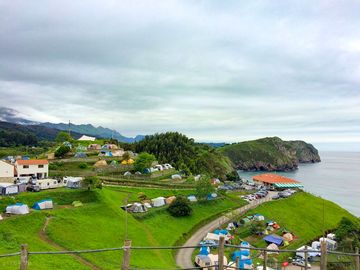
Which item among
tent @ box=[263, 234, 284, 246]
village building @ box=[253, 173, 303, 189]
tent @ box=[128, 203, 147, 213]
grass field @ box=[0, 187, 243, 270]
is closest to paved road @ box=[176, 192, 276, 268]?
grass field @ box=[0, 187, 243, 270]

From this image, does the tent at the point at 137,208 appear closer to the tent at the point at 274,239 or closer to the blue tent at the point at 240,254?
the blue tent at the point at 240,254

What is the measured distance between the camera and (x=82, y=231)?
2980 centimetres

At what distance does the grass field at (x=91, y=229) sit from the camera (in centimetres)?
2406

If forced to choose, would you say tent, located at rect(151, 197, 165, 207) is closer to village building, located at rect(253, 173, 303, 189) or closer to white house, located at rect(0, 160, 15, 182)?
white house, located at rect(0, 160, 15, 182)

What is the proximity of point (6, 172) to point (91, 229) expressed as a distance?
1806 cm

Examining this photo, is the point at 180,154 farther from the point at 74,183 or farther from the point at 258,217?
the point at 74,183

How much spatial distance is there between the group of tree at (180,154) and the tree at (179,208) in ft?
94.0

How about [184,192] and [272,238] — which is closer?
[272,238]

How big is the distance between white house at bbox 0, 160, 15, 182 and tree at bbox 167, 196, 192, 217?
70.4ft

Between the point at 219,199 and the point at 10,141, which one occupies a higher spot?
the point at 10,141

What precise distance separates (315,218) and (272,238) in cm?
1666

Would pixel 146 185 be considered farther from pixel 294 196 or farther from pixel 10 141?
pixel 10 141

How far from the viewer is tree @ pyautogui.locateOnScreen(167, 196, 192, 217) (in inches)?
1651

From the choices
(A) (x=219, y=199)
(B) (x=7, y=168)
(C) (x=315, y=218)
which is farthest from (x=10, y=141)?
(C) (x=315, y=218)
